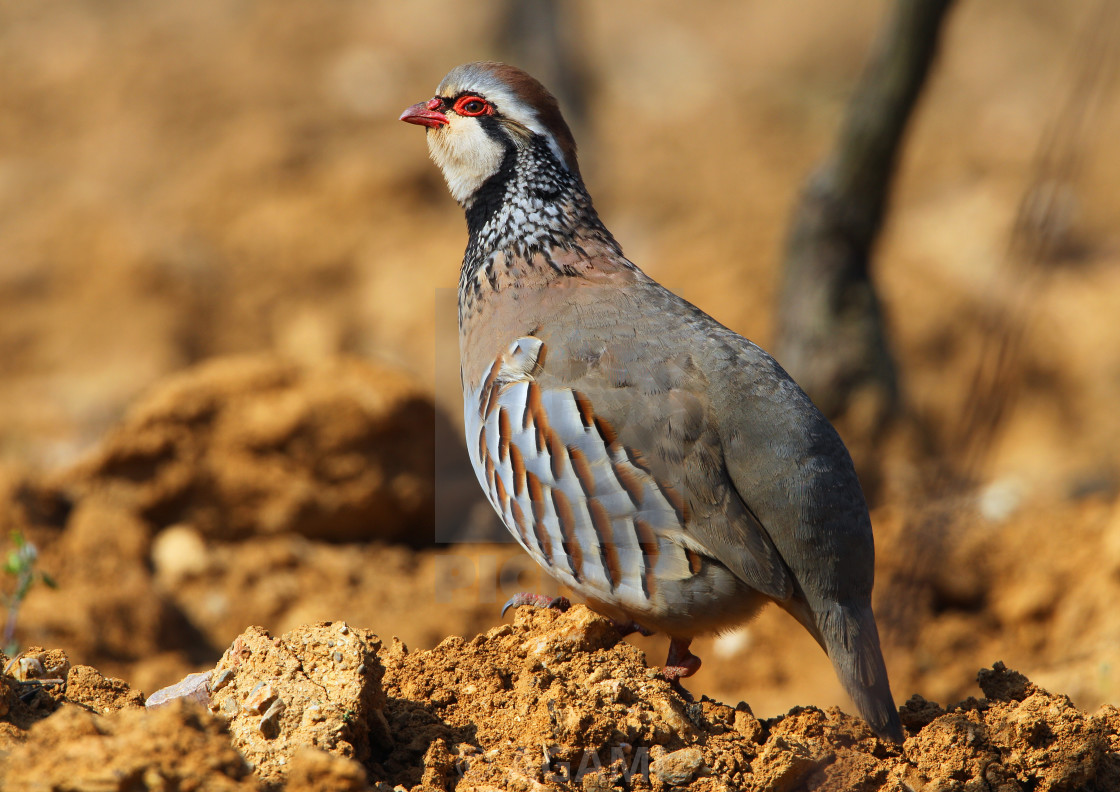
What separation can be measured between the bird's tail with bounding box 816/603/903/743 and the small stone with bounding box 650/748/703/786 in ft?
2.27

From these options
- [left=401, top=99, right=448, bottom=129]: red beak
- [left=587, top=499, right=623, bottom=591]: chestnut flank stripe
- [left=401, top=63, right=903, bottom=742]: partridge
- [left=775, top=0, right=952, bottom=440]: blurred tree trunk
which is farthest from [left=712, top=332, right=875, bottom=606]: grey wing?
[left=775, top=0, right=952, bottom=440]: blurred tree trunk

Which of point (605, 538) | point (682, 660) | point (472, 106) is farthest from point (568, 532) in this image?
point (472, 106)

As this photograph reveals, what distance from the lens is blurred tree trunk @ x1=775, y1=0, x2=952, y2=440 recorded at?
25.0ft

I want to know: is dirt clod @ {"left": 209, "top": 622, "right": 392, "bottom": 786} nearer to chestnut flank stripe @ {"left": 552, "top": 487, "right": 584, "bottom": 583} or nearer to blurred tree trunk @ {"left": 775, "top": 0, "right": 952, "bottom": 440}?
chestnut flank stripe @ {"left": 552, "top": 487, "right": 584, "bottom": 583}

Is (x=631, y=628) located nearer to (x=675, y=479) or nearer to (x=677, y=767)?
(x=675, y=479)

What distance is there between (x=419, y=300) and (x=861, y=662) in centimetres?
861

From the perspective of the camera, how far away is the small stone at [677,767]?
2.94 metres

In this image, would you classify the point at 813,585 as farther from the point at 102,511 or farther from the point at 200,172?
the point at 200,172

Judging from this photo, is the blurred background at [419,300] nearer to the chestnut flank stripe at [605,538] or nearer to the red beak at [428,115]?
the chestnut flank stripe at [605,538]

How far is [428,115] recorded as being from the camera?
15.7 ft

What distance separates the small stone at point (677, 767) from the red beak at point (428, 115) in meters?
2.91

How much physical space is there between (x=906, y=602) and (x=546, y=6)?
13.2 m

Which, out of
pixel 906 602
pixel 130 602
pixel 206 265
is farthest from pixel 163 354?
pixel 906 602

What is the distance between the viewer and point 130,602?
5.99 metres
